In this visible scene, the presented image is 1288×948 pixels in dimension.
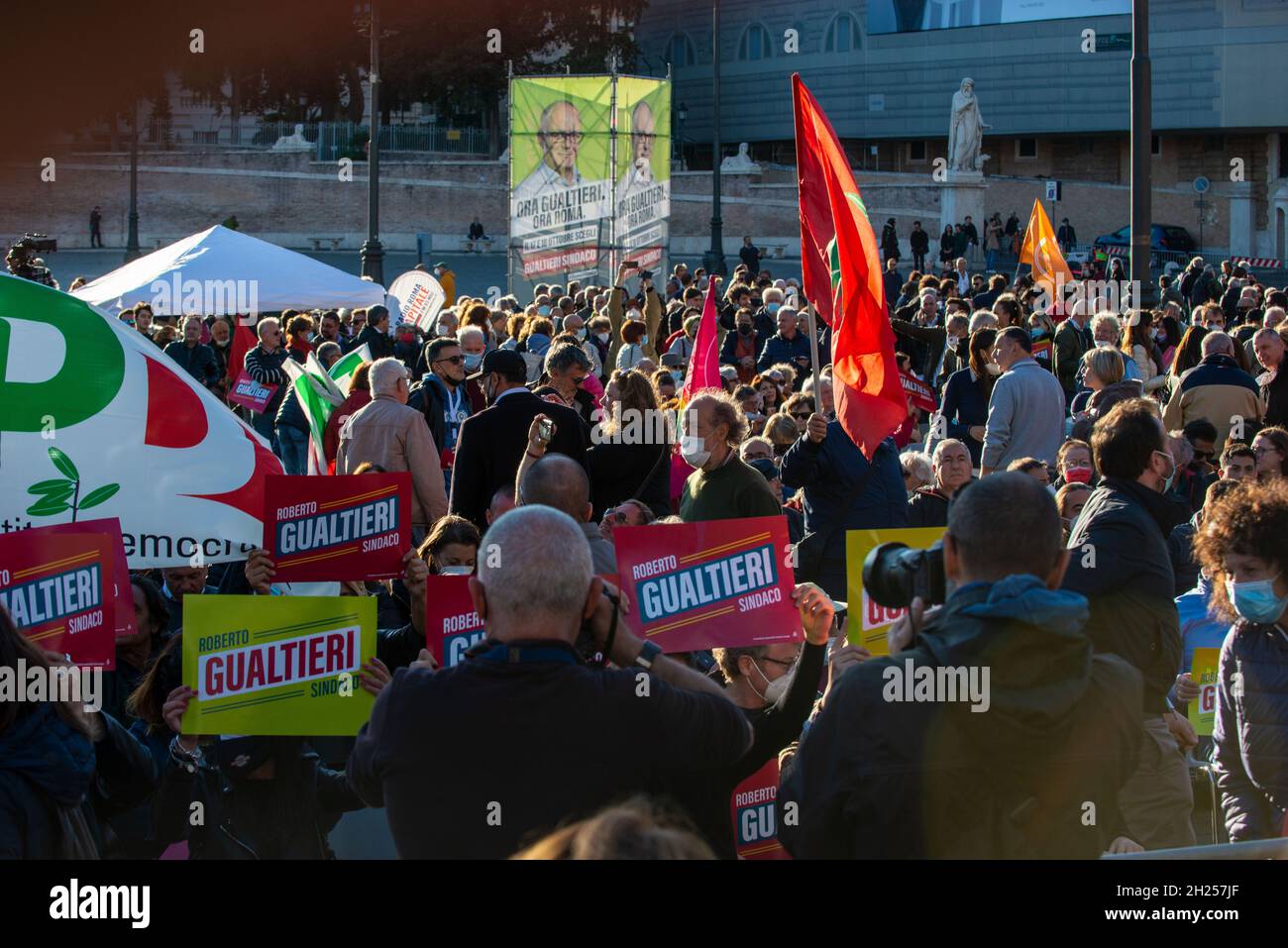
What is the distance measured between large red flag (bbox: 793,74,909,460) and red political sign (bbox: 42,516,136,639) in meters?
3.07

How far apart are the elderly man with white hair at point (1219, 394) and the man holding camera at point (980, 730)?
6388mm

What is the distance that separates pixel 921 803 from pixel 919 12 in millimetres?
59489

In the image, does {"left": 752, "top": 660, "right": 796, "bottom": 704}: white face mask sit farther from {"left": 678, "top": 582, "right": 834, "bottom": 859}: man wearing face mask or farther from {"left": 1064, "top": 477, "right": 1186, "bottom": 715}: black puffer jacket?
{"left": 1064, "top": 477, "right": 1186, "bottom": 715}: black puffer jacket

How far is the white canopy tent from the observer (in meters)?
13.4

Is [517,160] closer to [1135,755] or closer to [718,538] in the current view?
[718,538]

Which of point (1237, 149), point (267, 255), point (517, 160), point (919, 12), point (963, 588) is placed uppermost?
point (919, 12)

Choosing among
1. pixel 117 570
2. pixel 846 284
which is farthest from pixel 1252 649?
pixel 846 284

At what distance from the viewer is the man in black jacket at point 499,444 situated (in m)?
6.69

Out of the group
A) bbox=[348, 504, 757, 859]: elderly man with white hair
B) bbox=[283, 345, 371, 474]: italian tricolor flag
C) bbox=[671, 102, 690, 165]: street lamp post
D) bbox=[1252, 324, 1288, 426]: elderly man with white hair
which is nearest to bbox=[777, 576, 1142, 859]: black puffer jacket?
bbox=[348, 504, 757, 859]: elderly man with white hair

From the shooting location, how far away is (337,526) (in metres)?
5.70

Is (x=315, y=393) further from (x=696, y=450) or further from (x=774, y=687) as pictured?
(x=774, y=687)

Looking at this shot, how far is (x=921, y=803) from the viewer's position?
2803 millimetres

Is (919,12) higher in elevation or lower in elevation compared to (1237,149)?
higher
